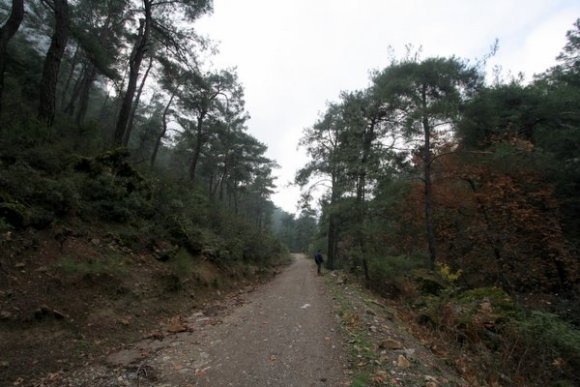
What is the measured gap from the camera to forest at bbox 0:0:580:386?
5.43 metres

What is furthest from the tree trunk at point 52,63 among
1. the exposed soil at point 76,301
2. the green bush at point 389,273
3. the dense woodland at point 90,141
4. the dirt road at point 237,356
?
the green bush at point 389,273

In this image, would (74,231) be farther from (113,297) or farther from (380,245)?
(380,245)

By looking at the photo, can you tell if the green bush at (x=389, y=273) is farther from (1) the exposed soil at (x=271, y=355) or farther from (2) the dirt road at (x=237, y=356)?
(2) the dirt road at (x=237, y=356)

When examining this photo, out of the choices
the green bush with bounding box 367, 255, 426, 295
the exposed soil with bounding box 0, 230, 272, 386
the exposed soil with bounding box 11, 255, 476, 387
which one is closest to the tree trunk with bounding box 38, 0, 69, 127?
the exposed soil with bounding box 0, 230, 272, 386

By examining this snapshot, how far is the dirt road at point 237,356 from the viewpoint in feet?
12.7

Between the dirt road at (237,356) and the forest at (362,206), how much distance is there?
0.80 m

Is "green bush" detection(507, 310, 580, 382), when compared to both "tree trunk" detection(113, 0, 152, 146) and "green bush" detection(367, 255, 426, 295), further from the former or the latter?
"tree trunk" detection(113, 0, 152, 146)

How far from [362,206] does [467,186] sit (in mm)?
5959

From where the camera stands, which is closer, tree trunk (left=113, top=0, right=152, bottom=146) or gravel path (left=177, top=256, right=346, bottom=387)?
gravel path (left=177, top=256, right=346, bottom=387)

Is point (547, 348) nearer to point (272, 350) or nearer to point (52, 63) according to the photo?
point (272, 350)

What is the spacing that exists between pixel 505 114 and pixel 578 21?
722cm

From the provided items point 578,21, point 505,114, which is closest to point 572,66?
point 578,21

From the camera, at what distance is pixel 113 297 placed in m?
5.75

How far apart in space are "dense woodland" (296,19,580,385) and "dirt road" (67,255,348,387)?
4.59m
